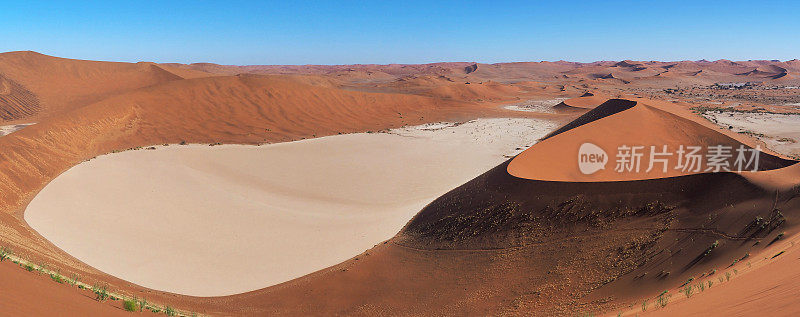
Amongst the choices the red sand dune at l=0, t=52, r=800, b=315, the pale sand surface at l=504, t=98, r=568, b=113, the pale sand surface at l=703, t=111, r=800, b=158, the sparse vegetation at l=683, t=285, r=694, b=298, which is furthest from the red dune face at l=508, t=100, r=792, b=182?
the pale sand surface at l=504, t=98, r=568, b=113

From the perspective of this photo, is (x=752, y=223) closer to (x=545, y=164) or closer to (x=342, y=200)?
(x=545, y=164)

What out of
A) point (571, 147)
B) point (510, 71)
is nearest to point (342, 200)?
point (571, 147)

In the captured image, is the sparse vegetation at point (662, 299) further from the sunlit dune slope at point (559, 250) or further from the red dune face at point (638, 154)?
the red dune face at point (638, 154)

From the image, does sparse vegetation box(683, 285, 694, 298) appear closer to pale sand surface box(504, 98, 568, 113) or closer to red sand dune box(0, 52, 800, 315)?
red sand dune box(0, 52, 800, 315)

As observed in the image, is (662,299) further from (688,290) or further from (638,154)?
(638,154)

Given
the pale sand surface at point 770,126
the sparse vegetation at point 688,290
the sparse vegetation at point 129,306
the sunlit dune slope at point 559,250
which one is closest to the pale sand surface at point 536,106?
the pale sand surface at point 770,126
